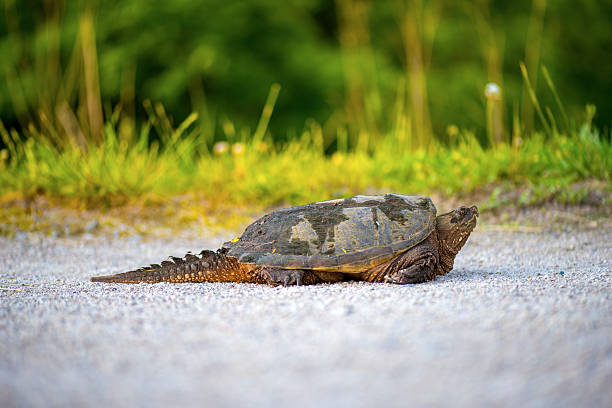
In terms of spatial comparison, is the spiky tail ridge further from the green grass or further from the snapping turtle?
the green grass

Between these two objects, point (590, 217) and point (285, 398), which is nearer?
point (285, 398)

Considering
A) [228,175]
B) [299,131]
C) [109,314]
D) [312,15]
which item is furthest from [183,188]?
[312,15]

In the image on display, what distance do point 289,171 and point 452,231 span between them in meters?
2.28

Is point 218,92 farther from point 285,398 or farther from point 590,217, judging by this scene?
point 285,398

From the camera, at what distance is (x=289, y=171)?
4.39 m

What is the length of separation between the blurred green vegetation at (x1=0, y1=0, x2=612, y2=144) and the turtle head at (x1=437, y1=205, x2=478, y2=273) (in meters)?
4.27

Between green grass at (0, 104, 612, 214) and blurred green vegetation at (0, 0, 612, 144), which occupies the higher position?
blurred green vegetation at (0, 0, 612, 144)

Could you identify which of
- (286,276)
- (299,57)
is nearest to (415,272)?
(286,276)

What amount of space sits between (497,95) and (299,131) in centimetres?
498

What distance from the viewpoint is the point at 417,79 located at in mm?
5172

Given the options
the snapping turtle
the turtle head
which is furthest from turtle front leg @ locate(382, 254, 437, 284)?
the turtle head

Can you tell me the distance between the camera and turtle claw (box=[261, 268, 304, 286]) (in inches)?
82.7

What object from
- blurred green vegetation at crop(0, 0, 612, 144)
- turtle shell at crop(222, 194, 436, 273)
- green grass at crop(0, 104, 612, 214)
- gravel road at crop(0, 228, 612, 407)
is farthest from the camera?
blurred green vegetation at crop(0, 0, 612, 144)

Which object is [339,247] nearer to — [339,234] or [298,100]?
[339,234]
